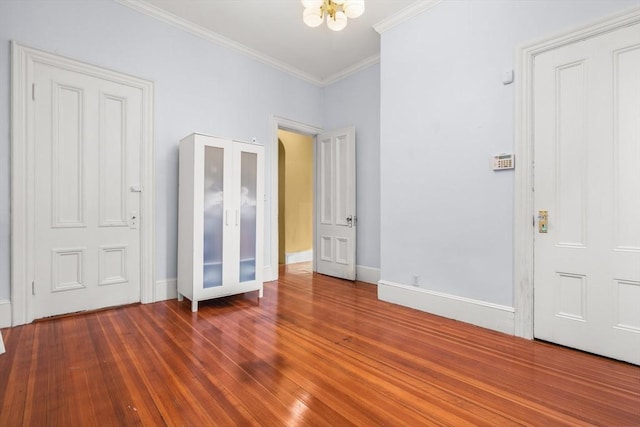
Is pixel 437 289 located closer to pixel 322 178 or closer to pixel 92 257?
pixel 322 178

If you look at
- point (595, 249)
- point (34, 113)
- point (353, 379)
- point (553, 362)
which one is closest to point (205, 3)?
point (34, 113)

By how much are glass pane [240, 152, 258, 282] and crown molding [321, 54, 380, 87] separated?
7.78 feet

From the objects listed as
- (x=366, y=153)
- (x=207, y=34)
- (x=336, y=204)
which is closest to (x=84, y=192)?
(x=207, y=34)

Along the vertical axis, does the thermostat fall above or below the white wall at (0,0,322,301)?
below

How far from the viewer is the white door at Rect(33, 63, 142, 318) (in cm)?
291

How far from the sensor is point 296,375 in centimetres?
199

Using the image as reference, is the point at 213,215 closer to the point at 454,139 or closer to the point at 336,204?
the point at 336,204

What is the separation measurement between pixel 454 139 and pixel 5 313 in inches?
176

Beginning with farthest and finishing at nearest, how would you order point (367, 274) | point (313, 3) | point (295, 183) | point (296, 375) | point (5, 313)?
point (295, 183), point (367, 274), point (5, 313), point (313, 3), point (296, 375)

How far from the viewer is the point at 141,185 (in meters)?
3.47

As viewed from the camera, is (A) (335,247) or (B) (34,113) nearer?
(B) (34,113)

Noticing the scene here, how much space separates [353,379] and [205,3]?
400 cm

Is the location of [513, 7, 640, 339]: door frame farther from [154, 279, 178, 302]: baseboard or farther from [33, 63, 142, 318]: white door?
[33, 63, 142, 318]: white door

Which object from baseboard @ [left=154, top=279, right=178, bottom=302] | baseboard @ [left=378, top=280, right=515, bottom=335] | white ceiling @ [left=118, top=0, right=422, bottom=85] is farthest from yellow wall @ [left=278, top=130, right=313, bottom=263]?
baseboard @ [left=378, top=280, right=515, bottom=335]
